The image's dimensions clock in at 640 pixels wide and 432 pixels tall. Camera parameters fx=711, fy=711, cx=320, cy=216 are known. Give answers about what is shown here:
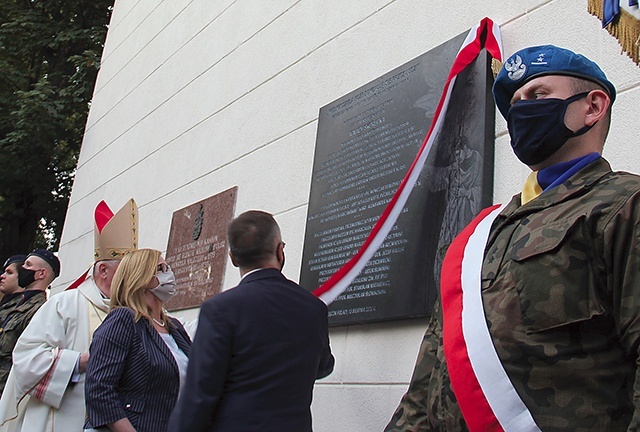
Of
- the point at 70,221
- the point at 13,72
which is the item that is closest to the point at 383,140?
the point at 70,221

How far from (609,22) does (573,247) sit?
1037 mm

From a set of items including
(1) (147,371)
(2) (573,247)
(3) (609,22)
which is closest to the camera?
(2) (573,247)

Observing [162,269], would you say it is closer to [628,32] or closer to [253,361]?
[253,361]

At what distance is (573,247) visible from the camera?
1.28 m

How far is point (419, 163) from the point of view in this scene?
263 cm

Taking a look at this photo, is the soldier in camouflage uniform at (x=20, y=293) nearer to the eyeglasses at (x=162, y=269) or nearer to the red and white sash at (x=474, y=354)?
the eyeglasses at (x=162, y=269)

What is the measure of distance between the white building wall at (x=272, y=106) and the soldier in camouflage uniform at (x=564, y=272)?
76cm

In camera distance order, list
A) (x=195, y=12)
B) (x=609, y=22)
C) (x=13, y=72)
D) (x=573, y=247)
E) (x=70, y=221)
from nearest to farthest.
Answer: (x=573, y=247) < (x=609, y=22) < (x=195, y=12) < (x=70, y=221) < (x=13, y=72)

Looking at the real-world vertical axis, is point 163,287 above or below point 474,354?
above

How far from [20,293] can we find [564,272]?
410 cm

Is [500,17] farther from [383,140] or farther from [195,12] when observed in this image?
[195,12]

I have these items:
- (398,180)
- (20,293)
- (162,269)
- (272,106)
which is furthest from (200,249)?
(398,180)

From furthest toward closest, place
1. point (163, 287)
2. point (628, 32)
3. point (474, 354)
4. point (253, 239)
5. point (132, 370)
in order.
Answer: point (163, 287)
point (132, 370)
point (253, 239)
point (628, 32)
point (474, 354)

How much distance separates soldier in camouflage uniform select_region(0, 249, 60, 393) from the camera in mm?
3955
